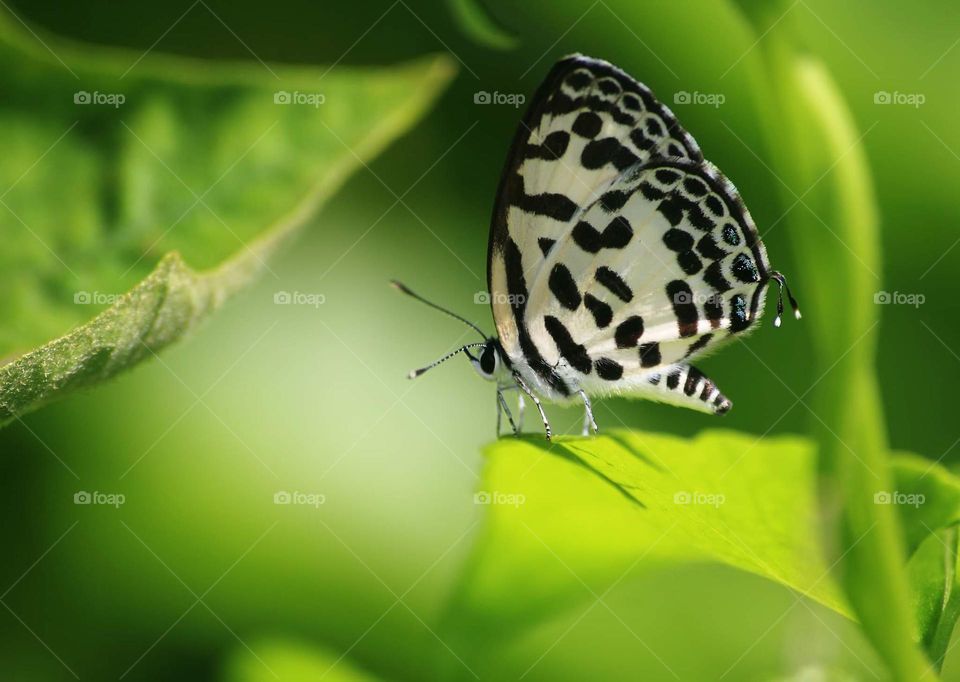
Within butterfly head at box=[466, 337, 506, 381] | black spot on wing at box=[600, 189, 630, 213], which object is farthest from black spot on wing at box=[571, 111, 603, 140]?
butterfly head at box=[466, 337, 506, 381]

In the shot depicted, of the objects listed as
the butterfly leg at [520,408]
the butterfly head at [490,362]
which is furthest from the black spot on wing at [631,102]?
the butterfly leg at [520,408]

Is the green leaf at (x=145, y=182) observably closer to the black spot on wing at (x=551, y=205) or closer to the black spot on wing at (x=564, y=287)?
the black spot on wing at (x=551, y=205)

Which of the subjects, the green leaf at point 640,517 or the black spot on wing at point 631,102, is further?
the black spot on wing at point 631,102

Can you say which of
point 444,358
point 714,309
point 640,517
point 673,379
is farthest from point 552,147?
point 640,517

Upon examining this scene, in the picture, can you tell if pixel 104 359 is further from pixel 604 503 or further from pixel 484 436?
pixel 484 436

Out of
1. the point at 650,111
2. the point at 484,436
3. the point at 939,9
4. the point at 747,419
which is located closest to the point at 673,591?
the point at 747,419
